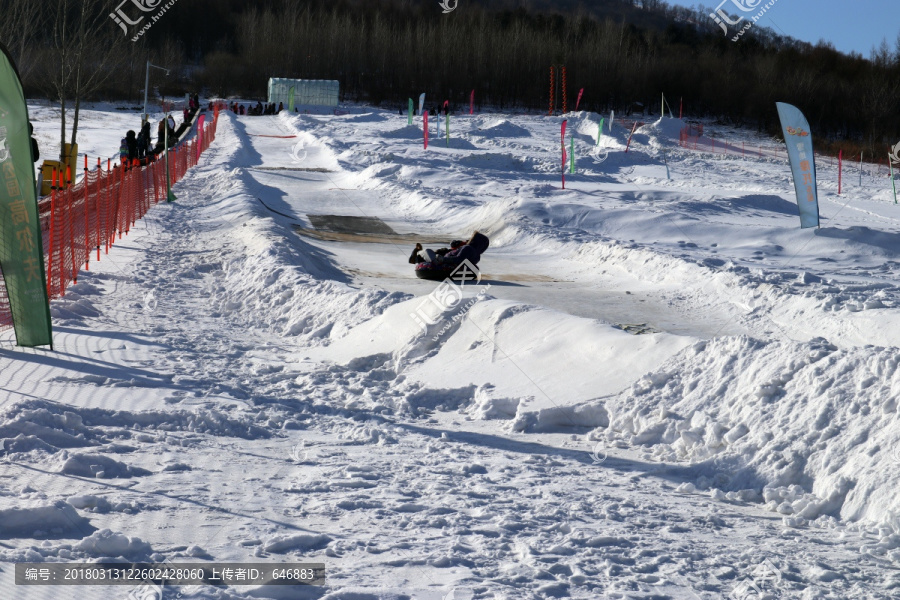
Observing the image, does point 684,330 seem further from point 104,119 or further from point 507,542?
point 104,119

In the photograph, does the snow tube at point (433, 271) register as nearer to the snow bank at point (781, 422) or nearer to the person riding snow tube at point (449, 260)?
the person riding snow tube at point (449, 260)

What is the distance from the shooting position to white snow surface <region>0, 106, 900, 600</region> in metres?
4.61

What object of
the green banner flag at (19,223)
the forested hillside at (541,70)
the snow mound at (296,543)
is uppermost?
the forested hillside at (541,70)

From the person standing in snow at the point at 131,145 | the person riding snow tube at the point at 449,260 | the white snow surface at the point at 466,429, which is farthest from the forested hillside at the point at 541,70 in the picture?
the white snow surface at the point at 466,429

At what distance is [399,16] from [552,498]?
416 feet

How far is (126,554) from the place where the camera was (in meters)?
4.41

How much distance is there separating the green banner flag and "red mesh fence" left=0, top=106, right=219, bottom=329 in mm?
989

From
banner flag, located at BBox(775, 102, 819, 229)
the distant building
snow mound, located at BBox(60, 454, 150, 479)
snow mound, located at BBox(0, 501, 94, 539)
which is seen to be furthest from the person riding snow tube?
the distant building

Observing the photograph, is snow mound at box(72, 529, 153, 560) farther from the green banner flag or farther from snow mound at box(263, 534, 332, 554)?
the green banner flag

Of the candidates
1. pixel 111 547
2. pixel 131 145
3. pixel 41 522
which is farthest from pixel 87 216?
pixel 131 145

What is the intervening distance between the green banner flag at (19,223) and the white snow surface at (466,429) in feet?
1.27

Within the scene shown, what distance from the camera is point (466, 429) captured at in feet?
23.5

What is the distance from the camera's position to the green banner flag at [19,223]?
7.17 meters

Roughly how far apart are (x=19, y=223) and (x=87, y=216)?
5756 millimetres
